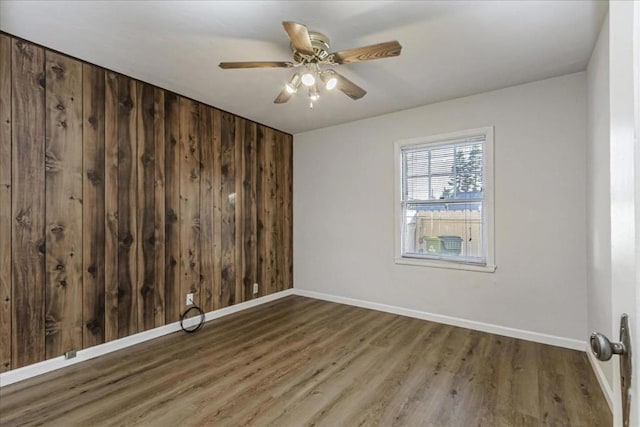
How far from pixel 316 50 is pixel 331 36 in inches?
7.8

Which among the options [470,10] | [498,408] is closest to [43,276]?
[498,408]

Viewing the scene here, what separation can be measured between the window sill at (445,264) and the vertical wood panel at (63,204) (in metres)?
3.39

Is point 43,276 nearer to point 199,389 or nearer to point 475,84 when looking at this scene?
point 199,389

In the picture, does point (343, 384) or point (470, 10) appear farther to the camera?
point (343, 384)

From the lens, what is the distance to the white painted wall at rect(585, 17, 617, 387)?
80.4 inches

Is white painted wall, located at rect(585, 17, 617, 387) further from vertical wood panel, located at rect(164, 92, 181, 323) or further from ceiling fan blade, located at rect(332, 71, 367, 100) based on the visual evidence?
vertical wood panel, located at rect(164, 92, 181, 323)

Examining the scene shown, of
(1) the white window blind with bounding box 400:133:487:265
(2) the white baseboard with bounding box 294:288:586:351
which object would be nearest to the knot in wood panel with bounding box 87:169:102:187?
(2) the white baseboard with bounding box 294:288:586:351

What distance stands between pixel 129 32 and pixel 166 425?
2.70 meters

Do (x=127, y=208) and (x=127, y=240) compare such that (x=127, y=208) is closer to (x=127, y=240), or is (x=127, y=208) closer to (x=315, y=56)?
(x=127, y=240)

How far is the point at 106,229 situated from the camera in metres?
2.82

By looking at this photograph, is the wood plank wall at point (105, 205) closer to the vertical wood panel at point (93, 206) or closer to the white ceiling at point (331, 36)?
the vertical wood panel at point (93, 206)

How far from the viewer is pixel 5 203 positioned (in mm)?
2260

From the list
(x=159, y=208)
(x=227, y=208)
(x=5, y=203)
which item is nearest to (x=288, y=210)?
(x=227, y=208)

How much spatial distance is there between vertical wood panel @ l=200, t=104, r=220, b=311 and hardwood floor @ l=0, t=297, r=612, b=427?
55cm
